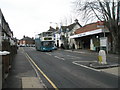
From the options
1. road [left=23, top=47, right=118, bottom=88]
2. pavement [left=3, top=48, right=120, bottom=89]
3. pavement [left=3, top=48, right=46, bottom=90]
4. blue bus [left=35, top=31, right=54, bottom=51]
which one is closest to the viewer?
pavement [left=3, top=48, right=46, bottom=90]

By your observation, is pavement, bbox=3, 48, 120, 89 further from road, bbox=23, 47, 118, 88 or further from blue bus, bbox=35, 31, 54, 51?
blue bus, bbox=35, 31, 54, 51

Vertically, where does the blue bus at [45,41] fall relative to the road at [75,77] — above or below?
above

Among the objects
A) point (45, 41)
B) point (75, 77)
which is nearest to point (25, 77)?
point (75, 77)

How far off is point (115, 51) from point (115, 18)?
232 inches

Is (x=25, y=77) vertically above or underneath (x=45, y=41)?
underneath

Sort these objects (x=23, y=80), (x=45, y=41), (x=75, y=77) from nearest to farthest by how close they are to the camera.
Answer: (x=23, y=80) → (x=75, y=77) → (x=45, y=41)

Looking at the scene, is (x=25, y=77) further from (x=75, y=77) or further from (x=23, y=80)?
(x=75, y=77)

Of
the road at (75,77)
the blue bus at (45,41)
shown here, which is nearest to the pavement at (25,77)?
the road at (75,77)

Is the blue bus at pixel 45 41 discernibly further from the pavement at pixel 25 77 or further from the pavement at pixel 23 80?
the pavement at pixel 23 80

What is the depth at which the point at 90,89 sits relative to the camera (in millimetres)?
7930

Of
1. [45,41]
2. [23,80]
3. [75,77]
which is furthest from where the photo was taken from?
[45,41]

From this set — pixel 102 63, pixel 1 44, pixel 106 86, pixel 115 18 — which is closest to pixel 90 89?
pixel 106 86

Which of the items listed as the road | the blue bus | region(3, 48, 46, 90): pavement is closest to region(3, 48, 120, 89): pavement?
region(3, 48, 46, 90): pavement

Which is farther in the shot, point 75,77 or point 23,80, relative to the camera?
point 75,77
